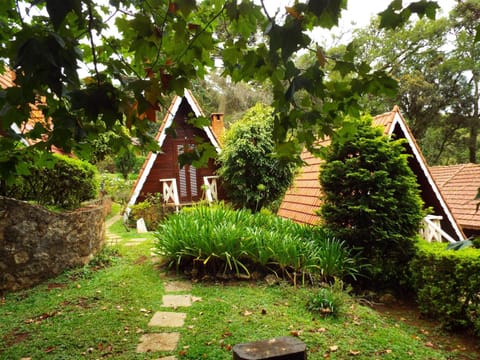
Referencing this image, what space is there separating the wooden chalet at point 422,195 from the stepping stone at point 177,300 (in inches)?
155

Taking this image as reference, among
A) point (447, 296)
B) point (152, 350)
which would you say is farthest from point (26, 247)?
point (447, 296)

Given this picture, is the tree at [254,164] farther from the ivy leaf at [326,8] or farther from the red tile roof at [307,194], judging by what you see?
the ivy leaf at [326,8]

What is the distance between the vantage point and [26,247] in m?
4.45

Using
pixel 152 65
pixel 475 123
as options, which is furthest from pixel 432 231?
pixel 475 123

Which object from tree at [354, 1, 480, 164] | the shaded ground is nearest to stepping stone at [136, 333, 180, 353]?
the shaded ground

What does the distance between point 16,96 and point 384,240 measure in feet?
18.1

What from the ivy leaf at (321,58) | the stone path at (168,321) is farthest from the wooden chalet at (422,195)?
the ivy leaf at (321,58)

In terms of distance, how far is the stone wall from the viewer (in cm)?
431

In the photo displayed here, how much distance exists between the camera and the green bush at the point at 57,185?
17.9 ft

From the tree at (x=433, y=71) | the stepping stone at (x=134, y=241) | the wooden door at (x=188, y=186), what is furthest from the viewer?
the tree at (x=433, y=71)

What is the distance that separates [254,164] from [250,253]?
3.66 metres

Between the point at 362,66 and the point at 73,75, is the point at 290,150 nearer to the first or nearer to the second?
the point at 362,66

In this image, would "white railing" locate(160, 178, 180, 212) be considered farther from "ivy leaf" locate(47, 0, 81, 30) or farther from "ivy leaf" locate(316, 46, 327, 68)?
"ivy leaf" locate(47, 0, 81, 30)

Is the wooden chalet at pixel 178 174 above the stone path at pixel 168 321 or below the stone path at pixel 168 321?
above
